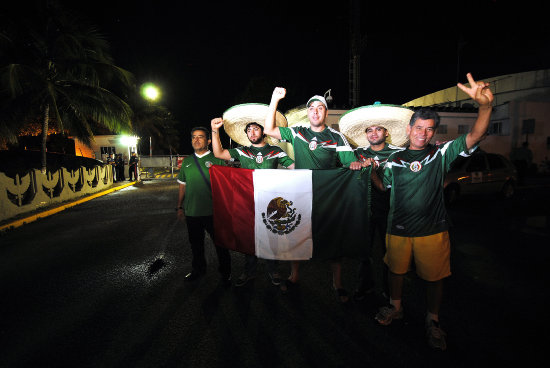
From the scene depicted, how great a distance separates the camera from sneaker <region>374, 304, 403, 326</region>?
2.78 metres

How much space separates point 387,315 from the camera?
2.79m

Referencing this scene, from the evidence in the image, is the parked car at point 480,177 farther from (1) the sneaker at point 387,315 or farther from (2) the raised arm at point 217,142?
(2) the raised arm at point 217,142

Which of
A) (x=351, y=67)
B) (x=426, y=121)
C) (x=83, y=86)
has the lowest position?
(x=426, y=121)

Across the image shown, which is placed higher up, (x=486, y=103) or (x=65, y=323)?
(x=486, y=103)

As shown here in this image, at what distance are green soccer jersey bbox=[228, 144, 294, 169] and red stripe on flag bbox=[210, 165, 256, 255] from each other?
314 mm

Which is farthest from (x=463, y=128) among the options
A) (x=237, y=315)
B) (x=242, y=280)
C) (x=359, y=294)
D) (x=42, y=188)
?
(x=42, y=188)

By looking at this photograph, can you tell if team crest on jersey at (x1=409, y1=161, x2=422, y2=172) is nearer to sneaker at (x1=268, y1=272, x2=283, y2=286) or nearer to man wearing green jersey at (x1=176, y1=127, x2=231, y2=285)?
sneaker at (x1=268, y1=272, x2=283, y2=286)

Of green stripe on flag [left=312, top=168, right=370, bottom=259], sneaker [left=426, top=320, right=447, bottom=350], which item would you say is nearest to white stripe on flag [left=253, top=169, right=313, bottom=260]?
green stripe on flag [left=312, top=168, right=370, bottom=259]

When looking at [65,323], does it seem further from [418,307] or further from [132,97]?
[132,97]

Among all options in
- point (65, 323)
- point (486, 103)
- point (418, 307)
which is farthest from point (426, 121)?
point (65, 323)

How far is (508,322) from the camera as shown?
2.84m

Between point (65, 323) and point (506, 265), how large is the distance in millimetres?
5998

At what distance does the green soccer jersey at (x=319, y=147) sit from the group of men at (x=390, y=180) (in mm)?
11

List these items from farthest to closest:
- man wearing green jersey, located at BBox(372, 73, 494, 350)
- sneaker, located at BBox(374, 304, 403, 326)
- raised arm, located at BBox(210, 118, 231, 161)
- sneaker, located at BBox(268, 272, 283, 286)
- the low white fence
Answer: the low white fence → sneaker, located at BBox(268, 272, 283, 286) → raised arm, located at BBox(210, 118, 231, 161) → sneaker, located at BBox(374, 304, 403, 326) → man wearing green jersey, located at BBox(372, 73, 494, 350)
